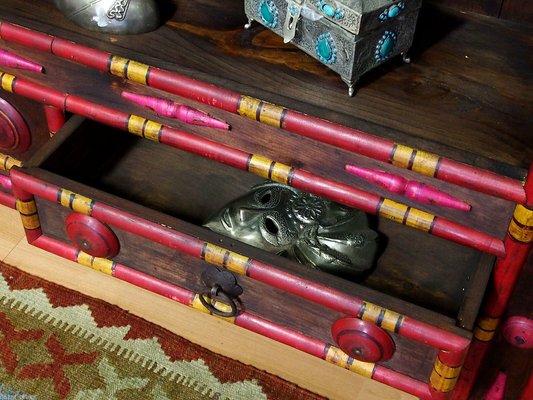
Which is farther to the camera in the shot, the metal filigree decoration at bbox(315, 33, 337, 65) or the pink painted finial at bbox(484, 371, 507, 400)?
the pink painted finial at bbox(484, 371, 507, 400)

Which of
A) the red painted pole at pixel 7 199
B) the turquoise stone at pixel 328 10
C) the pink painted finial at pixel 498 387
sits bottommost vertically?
the pink painted finial at pixel 498 387

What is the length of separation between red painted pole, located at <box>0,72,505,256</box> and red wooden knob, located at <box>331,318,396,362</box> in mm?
144

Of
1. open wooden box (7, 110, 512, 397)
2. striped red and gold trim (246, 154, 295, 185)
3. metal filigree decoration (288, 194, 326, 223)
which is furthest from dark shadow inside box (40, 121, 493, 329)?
striped red and gold trim (246, 154, 295, 185)

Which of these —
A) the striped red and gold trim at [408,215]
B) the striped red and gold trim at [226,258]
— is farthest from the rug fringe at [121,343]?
the striped red and gold trim at [408,215]

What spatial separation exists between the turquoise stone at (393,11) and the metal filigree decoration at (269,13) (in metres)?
0.16

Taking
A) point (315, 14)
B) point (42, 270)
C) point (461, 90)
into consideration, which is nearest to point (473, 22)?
point (461, 90)

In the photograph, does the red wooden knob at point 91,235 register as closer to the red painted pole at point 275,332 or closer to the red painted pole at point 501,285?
the red painted pole at point 275,332

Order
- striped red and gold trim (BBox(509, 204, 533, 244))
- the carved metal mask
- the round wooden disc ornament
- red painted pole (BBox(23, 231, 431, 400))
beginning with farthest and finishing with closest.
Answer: the round wooden disc ornament, the carved metal mask, red painted pole (BBox(23, 231, 431, 400)), striped red and gold trim (BBox(509, 204, 533, 244))

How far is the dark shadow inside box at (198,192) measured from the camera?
1.15 meters

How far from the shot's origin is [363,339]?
100cm

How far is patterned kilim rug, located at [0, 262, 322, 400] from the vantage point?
1193mm

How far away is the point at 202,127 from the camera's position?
1.09 metres

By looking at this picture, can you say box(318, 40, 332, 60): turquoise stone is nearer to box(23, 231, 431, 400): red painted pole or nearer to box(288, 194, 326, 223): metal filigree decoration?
box(288, 194, 326, 223): metal filigree decoration

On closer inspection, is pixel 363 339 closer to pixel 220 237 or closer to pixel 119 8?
pixel 220 237
